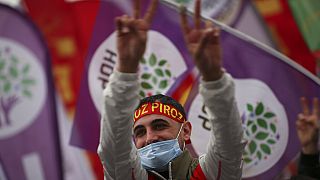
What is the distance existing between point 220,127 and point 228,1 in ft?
7.67

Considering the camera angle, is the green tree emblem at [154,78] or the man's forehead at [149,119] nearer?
the man's forehead at [149,119]

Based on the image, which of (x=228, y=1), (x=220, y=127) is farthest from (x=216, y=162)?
(x=228, y=1)

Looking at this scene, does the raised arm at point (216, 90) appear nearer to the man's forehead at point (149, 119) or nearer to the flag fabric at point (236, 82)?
the man's forehead at point (149, 119)

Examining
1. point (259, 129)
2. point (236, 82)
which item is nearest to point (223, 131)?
point (259, 129)

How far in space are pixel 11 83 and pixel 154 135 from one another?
6.32 ft

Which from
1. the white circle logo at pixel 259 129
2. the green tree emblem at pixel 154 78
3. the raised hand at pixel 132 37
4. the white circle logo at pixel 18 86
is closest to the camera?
the raised hand at pixel 132 37

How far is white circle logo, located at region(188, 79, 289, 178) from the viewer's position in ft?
13.5

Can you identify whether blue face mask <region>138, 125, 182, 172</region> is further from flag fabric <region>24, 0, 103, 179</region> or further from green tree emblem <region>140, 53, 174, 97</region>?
flag fabric <region>24, 0, 103, 179</region>

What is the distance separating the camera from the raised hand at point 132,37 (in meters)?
2.41

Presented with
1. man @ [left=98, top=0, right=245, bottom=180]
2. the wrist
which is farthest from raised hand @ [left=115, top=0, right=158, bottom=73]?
the wrist

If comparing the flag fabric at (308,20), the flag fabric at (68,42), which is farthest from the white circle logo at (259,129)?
the flag fabric at (68,42)

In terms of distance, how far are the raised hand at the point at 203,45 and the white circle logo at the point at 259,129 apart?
1737 millimetres

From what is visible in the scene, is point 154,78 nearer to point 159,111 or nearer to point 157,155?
point 159,111

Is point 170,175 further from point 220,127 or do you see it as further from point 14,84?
point 14,84
